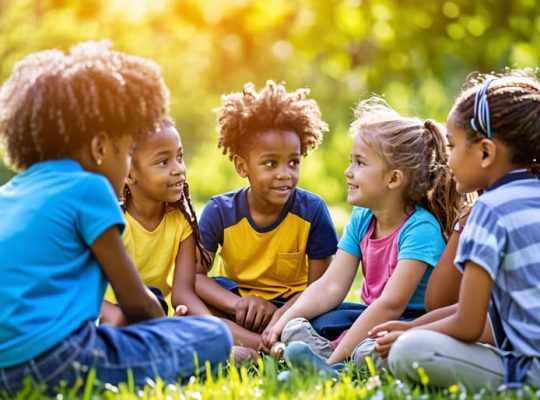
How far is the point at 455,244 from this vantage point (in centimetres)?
381

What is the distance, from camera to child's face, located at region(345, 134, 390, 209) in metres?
4.28

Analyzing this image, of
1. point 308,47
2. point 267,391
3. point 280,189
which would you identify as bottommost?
point 267,391

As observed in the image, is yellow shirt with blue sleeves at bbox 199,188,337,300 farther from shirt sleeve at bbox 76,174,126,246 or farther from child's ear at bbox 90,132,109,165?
shirt sleeve at bbox 76,174,126,246

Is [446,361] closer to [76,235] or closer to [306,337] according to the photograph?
[306,337]

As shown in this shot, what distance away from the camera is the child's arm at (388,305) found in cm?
396

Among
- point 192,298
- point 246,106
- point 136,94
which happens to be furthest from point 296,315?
point 136,94

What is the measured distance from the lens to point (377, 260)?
431 centimetres

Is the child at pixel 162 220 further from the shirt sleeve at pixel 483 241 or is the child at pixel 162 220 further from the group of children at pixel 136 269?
the shirt sleeve at pixel 483 241

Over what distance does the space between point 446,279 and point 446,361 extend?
703mm

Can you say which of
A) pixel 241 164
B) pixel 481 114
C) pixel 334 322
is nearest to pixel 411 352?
pixel 481 114

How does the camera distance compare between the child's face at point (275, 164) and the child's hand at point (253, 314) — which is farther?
the child's face at point (275, 164)

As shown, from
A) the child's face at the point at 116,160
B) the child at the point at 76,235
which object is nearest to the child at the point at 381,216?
the child at the point at 76,235

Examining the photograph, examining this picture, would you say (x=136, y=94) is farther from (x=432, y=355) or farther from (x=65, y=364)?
(x=432, y=355)

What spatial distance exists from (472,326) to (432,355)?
165 mm
